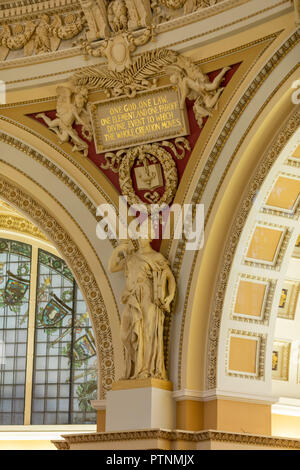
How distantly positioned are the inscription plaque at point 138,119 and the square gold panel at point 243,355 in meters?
3.17

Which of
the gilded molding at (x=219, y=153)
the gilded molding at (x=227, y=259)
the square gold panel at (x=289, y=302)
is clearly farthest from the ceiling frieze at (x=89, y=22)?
the square gold panel at (x=289, y=302)

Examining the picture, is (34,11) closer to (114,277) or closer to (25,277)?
(114,277)

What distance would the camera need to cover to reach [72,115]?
51.6 ft

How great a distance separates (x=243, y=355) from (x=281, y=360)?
1193 mm

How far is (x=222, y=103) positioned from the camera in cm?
1445

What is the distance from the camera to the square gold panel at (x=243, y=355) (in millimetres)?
14477

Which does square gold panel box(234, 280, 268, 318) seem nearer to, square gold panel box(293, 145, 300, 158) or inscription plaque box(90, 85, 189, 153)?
square gold panel box(293, 145, 300, 158)

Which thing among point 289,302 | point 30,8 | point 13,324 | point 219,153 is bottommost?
point 289,302

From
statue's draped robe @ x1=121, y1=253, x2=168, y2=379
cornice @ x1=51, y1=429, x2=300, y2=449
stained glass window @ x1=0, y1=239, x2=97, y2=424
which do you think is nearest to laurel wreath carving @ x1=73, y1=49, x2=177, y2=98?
statue's draped robe @ x1=121, y1=253, x2=168, y2=379

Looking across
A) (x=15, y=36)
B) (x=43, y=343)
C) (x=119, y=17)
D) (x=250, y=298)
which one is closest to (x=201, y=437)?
(x=250, y=298)

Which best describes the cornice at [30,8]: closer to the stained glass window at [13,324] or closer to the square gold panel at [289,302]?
the square gold panel at [289,302]

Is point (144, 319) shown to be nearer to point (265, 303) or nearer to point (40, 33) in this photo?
point (265, 303)

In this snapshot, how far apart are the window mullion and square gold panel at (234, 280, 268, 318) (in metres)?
8.11

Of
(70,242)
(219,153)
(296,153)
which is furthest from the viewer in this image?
(70,242)
